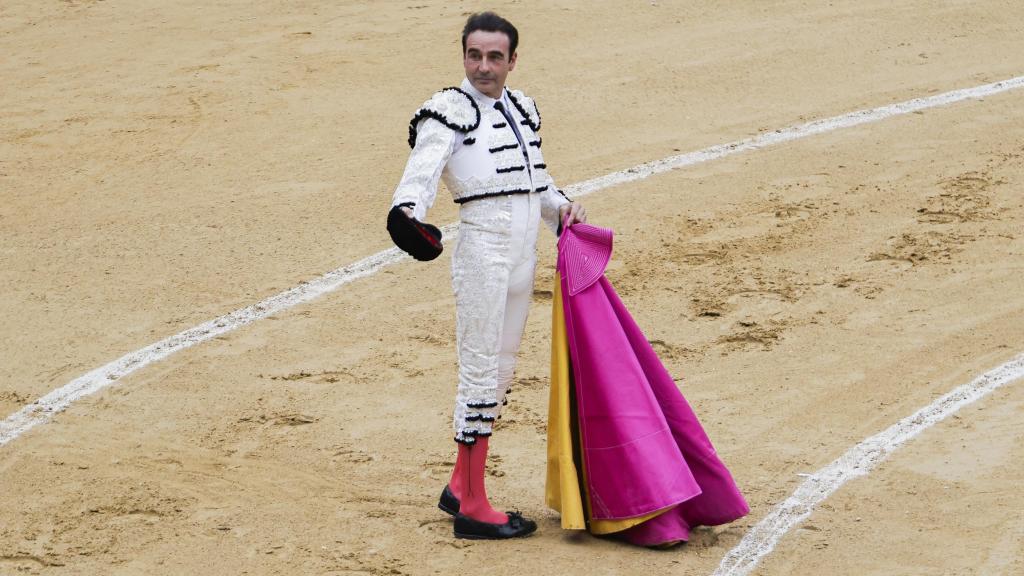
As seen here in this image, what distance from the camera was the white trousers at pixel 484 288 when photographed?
16.8 ft

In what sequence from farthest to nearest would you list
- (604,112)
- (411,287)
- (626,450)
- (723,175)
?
1. (604,112)
2. (723,175)
3. (411,287)
4. (626,450)

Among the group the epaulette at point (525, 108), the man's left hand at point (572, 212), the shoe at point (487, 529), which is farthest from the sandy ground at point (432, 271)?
the epaulette at point (525, 108)

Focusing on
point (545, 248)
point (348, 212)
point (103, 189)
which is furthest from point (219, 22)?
point (545, 248)

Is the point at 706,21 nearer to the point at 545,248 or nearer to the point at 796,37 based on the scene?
the point at 796,37

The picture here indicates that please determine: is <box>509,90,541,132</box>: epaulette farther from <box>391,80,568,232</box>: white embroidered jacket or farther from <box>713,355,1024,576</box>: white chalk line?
<box>713,355,1024,576</box>: white chalk line

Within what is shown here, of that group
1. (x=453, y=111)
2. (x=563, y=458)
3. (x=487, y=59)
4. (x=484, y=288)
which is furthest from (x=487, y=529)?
(x=487, y=59)

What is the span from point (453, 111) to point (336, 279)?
3.24m

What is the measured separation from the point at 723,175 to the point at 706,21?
3079mm

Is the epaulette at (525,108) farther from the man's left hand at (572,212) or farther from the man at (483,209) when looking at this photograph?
the man's left hand at (572,212)

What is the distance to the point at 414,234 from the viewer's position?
15.7 feet

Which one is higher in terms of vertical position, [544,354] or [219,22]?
[219,22]

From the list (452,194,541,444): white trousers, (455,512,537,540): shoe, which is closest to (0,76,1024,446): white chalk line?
(455,512,537,540): shoe

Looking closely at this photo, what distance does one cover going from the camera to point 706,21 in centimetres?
1200

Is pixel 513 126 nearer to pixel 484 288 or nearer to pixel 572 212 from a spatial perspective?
pixel 572 212
